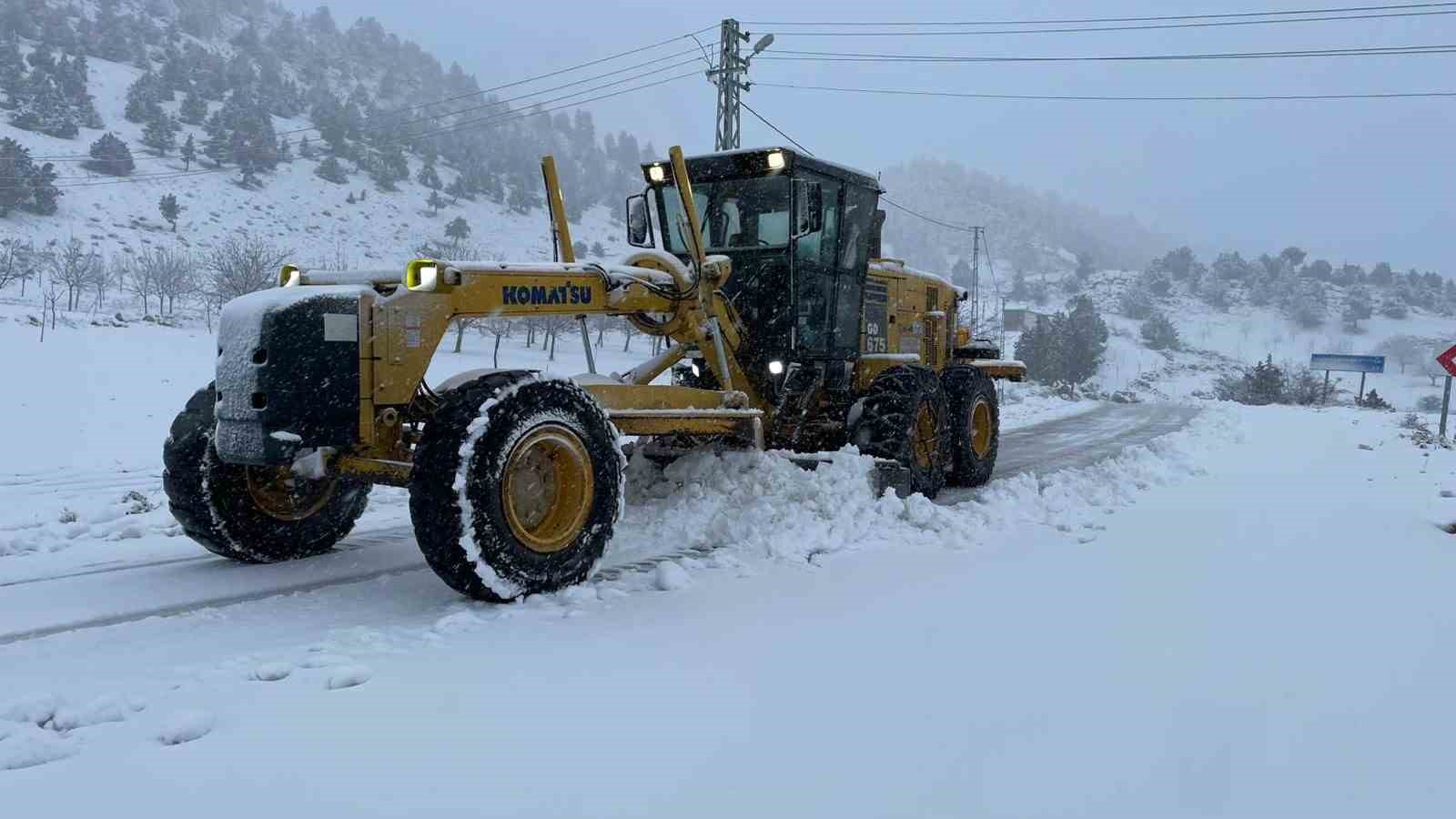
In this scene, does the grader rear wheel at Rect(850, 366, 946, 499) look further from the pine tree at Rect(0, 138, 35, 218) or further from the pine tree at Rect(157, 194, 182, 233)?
the pine tree at Rect(157, 194, 182, 233)

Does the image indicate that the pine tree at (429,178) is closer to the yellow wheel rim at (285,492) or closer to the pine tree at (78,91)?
the pine tree at (78,91)

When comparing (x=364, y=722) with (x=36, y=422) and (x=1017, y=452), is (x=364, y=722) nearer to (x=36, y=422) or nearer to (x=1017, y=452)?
(x=1017, y=452)

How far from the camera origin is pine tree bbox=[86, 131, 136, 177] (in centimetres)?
6194

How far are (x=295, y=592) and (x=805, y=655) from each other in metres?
Result: 2.67

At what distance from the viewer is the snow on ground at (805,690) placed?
8.38 ft

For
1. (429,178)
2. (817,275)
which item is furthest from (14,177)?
(817,275)

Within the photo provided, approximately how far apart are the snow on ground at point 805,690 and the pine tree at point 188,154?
242 feet

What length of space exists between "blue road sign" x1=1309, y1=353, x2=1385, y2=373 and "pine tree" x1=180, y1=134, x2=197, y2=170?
69.6m

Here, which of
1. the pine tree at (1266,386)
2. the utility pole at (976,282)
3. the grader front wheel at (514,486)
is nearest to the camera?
the grader front wheel at (514,486)

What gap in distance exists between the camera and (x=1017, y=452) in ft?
42.2

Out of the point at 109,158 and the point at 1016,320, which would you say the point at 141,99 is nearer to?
the point at 109,158

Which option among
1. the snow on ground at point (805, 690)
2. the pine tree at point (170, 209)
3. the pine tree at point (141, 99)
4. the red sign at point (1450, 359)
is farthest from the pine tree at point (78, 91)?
the snow on ground at point (805, 690)

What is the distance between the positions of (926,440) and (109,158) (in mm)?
70338

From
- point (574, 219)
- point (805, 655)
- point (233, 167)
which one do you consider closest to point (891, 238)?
point (574, 219)
